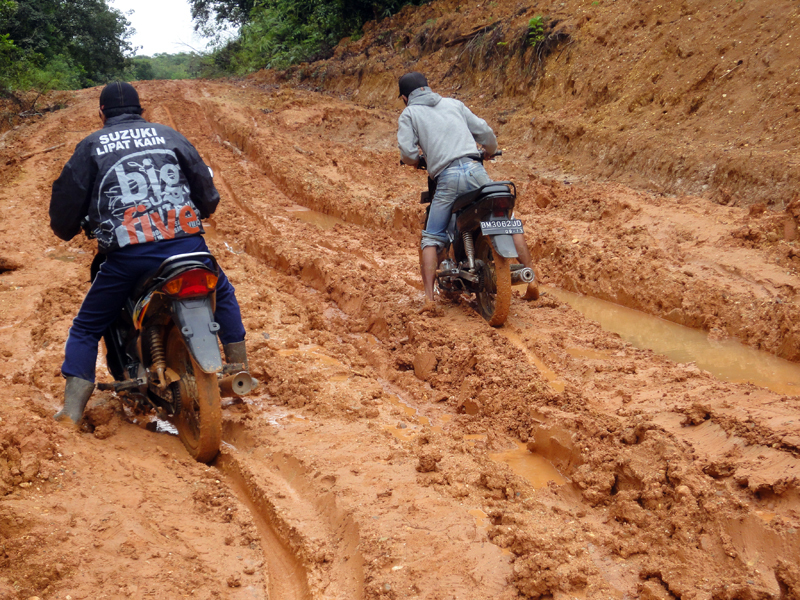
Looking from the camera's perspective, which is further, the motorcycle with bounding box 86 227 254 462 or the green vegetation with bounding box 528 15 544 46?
the green vegetation with bounding box 528 15 544 46

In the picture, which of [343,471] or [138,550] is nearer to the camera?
[138,550]

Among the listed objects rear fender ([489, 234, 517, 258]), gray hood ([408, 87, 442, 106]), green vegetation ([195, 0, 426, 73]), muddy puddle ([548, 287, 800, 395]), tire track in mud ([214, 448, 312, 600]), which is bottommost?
muddy puddle ([548, 287, 800, 395])

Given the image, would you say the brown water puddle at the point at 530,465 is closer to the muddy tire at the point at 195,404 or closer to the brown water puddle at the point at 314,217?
the muddy tire at the point at 195,404

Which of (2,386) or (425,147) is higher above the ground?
(425,147)

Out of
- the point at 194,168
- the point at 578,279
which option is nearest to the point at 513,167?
the point at 578,279

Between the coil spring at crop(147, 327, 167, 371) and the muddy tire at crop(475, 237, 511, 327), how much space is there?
272 centimetres

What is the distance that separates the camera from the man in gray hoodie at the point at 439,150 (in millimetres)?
5508

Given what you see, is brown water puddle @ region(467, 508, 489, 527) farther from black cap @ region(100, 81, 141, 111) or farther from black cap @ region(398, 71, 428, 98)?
black cap @ region(398, 71, 428, 98)

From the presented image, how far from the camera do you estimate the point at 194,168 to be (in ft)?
12.1

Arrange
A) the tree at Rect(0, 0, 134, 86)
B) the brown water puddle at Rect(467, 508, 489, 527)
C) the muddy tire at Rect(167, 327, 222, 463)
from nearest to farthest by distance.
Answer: the brown water puddle at Rect(467, 508, 489, 527)
the muddy tire at Rect(167, 327, 222, 463)
the tree at Rect(0, 0, 134, 86)

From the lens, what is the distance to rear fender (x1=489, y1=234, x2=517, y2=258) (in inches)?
203

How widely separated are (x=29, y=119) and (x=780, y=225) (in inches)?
669

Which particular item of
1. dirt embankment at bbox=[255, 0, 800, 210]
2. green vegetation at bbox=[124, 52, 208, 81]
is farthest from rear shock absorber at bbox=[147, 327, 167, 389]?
green vegetation at bbox=[124, 52, 208, 81]

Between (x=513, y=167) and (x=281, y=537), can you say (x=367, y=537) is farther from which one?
(x=513, y=167)
